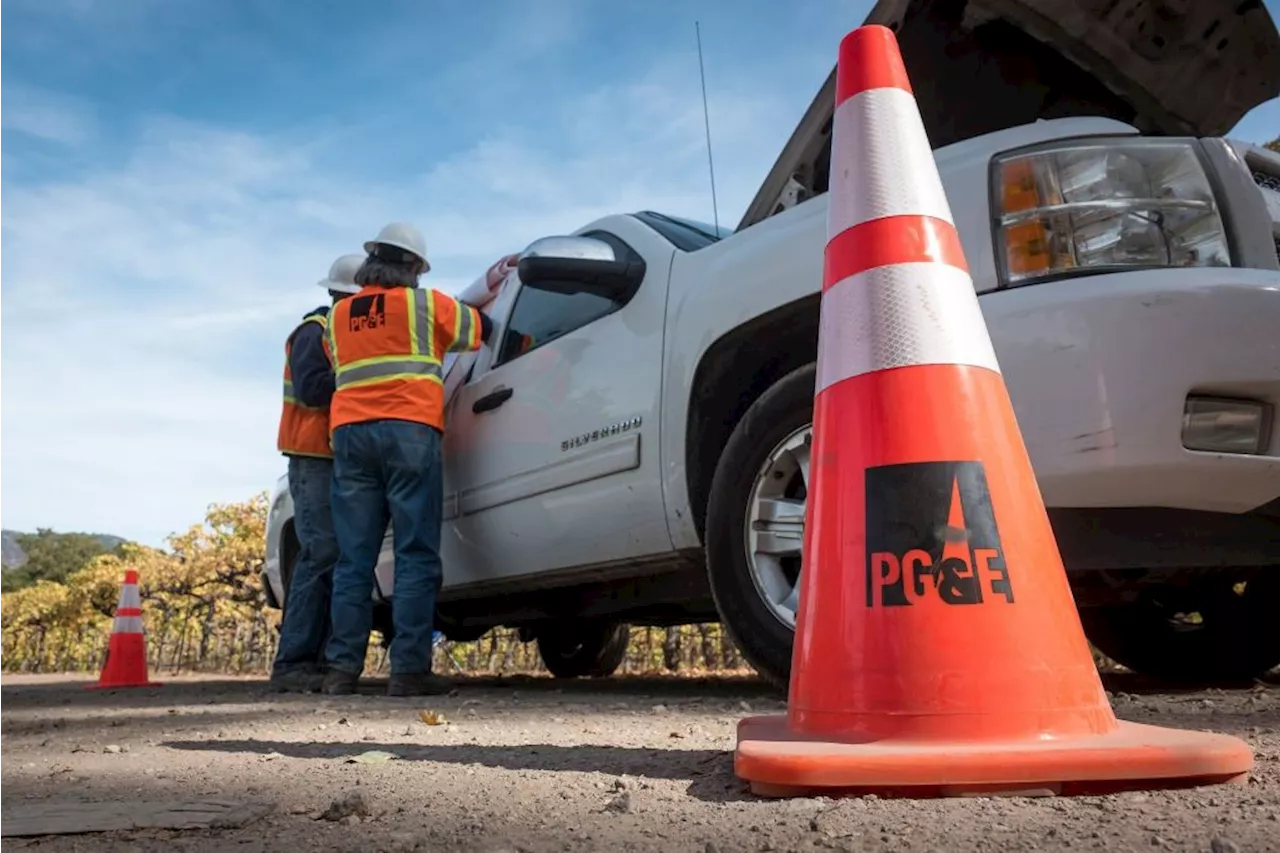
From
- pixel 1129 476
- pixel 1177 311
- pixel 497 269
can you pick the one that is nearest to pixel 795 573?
pixel 1129 476

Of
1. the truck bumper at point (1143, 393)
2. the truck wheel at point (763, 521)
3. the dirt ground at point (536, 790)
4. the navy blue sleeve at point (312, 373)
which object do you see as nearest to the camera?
the dirt ground at point (536, 790)

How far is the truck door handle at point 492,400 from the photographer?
4207 millimetres

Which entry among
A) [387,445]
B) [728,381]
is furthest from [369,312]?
[728,381]

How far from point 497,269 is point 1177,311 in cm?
340

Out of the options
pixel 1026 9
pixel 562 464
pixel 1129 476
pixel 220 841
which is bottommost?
pixel 220 841

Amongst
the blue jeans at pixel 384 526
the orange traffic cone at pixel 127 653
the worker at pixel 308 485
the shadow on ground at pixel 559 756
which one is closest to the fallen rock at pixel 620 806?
the shadow on ground at pixel 559 756

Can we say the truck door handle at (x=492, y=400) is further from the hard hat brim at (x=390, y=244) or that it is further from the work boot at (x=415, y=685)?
the work boot at (x=415, y=685)

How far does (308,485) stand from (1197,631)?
149 inches

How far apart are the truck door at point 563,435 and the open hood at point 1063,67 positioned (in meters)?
0.61

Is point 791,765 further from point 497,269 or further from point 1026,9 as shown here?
point 497,269

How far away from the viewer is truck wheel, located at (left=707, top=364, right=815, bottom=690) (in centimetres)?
276

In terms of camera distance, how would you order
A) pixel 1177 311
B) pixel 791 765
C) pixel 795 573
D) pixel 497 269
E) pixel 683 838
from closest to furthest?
pixel 683 838, pixel 791 765, pixel 1177 311, pixel 795 573, pixel 497 269

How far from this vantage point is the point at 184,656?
12789 mm

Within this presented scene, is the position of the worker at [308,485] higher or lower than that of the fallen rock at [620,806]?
higher
